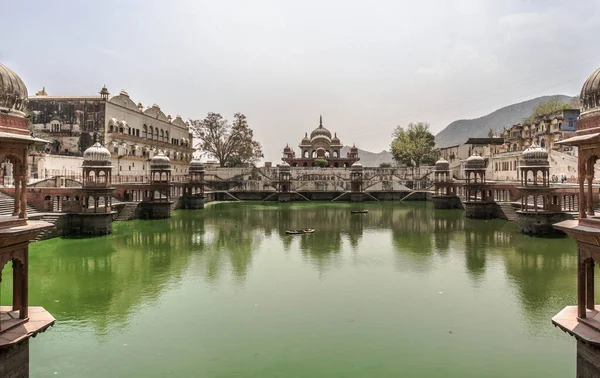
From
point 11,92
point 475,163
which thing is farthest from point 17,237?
point 475,163

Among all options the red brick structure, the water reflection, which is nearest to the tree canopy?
the water reflection

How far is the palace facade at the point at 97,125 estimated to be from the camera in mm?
43406

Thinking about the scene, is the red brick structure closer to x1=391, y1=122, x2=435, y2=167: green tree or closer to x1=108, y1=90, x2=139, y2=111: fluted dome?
x1=108, y1=90, x2=139, y2=111: fluted dome

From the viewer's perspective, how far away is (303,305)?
1280 cm

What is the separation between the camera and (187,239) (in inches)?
981

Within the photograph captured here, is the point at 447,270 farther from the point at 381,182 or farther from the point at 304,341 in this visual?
the point at 381,182

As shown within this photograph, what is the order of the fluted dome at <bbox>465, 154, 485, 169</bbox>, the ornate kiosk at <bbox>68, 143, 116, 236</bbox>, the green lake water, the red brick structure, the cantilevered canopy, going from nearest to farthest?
the red brick structure, the cantilevered canopy, the green lake water, the ornate kiosk at <bbox>68, 143, 116, 236</bbox>, the fluted dome at <bbox>465, 154, 485, 169</bbox>

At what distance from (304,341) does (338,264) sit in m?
8.35

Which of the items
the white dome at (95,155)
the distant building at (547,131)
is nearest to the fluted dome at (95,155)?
the white dome at (95,155)

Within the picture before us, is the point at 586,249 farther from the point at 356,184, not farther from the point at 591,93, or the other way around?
the point at 356,184

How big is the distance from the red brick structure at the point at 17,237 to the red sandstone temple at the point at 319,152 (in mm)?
65350

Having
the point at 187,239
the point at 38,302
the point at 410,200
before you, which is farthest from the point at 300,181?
the point at 38,302

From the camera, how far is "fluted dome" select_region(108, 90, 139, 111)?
4659 centimetres

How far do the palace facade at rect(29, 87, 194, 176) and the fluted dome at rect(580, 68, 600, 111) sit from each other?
42.8m
